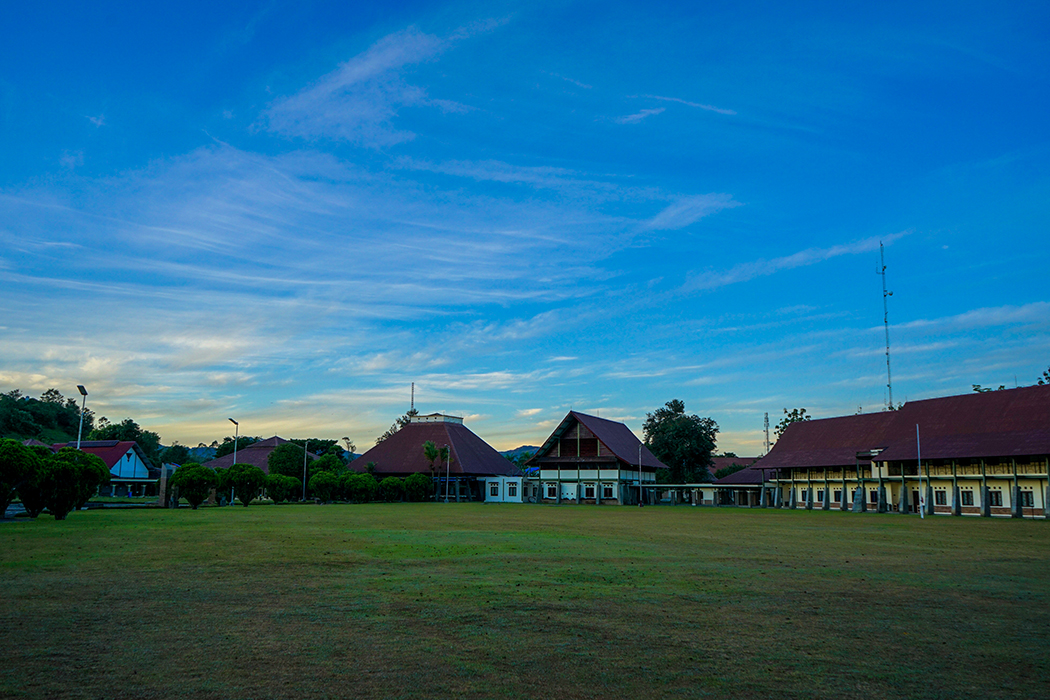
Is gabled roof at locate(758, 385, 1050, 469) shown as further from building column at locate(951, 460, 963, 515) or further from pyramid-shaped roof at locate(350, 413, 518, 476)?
pyramid-shaped roof at locate(350, 413, 518, 476)

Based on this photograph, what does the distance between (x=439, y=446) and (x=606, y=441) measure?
1643 cm

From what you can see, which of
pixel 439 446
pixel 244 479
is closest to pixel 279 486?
pixel 244 479

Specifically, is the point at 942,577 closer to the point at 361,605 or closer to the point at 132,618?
the point at 361,605

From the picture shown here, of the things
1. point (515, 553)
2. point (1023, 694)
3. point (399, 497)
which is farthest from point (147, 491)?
point (1023, 694)

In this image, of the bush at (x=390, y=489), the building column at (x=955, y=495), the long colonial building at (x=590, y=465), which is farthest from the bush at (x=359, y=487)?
the building column at (x=955, y=495)

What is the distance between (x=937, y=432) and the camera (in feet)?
157

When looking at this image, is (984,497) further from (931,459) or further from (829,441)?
(829,441)

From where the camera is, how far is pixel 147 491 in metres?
77.2

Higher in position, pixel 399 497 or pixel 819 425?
pixel 819 425

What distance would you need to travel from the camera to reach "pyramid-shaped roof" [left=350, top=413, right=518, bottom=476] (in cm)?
6850

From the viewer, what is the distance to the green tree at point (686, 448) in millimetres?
74312

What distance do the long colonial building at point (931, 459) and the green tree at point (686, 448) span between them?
1391 centimetres

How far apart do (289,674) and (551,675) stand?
2.10 metres

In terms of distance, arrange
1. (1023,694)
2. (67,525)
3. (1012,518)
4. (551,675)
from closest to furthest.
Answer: (1023,694), (551,675), (67,525), (1012,518)
